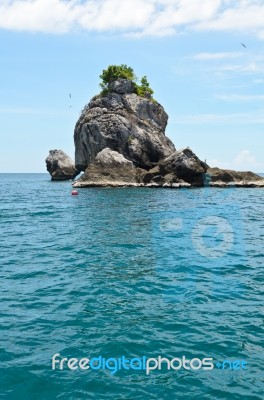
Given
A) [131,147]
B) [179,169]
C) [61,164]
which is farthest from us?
[61,164]

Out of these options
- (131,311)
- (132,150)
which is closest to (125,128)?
(132,150)

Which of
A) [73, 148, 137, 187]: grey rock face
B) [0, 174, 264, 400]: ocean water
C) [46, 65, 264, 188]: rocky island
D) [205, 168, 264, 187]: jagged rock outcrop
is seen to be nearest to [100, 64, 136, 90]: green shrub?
[46, 65, 264, 188]: rocky island

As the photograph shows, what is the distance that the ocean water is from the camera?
7.82 meters

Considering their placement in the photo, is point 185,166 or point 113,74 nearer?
point 185,166

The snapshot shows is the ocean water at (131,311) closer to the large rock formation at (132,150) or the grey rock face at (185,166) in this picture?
the grey rock face at (185,166)

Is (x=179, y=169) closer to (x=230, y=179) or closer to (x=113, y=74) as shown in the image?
(x=230, y=179)

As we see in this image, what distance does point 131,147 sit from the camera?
71.3 meters

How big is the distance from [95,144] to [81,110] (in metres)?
11.0

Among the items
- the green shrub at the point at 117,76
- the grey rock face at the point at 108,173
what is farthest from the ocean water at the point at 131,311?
the green shrub at the point at 117,76

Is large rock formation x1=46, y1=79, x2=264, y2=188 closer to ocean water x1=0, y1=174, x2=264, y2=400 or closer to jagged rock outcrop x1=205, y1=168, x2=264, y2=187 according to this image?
jagged rock outcrop x1=205, y1=168, x2=264, y2=187

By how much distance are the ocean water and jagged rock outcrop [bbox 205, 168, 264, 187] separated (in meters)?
46.5

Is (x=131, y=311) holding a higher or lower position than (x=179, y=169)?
lower

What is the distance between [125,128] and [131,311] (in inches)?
2486

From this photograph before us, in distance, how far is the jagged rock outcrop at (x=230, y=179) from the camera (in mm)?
69812
